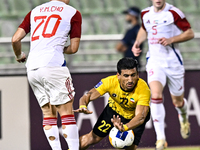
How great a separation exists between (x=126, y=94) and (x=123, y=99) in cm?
8

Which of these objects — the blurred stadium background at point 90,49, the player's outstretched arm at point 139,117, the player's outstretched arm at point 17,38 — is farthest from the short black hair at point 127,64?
the blurred stadium background at point 90,49

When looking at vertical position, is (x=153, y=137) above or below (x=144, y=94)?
below

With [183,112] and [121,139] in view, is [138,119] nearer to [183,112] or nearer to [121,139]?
[121,139]

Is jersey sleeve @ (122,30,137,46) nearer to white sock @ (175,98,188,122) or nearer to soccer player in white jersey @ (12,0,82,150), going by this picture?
white sock @ (175,98,188,122)

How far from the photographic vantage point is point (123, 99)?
4719 mm

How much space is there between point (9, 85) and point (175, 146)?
2948mm

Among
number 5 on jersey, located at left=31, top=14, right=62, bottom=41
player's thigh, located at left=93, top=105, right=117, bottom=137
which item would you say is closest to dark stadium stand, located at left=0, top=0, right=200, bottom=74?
player's thigh, located at left=93, top=105, right=117, bottom=137

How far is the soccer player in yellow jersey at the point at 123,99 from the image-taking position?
441cm

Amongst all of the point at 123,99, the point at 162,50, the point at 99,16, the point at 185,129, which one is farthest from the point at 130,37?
the point at 99,16

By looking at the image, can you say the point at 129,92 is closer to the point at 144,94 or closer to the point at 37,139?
the point at 144,94

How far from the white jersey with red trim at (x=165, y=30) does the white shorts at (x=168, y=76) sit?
0.24 ft

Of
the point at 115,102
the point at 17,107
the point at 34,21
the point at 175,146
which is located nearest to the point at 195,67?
the point at 175,146

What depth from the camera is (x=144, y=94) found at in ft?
14.9

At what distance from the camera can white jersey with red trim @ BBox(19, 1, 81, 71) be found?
14.3ft
